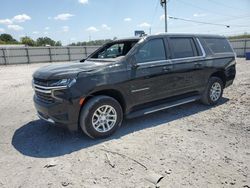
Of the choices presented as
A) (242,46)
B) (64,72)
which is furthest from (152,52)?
(242,46)

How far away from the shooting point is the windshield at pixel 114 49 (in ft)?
17.0

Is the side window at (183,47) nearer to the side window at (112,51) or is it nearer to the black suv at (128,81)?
the black suv at (128,81)

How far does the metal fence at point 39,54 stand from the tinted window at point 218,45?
24.5 metres

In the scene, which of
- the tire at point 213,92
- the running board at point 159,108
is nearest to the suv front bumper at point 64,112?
the running board at point 159,108

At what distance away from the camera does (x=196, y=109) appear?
5988 mm

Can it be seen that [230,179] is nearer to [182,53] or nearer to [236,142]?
[236,142]

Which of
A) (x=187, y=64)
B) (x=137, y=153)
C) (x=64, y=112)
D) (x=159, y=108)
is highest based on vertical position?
(x=187, y=64)

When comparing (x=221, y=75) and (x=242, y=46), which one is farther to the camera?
(x=242, y=46)

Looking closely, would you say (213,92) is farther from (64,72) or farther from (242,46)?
(242,46)

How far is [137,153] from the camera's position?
148 inches

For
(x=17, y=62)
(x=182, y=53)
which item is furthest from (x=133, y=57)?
(x=17, y=62)

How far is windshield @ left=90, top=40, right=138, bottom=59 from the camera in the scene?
5.17m

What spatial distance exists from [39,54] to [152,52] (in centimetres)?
2528

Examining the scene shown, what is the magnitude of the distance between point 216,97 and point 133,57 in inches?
120
